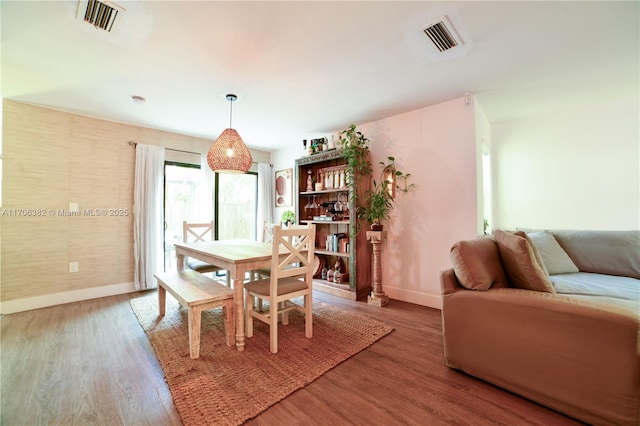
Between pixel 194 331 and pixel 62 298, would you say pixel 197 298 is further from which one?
pixel 62 298

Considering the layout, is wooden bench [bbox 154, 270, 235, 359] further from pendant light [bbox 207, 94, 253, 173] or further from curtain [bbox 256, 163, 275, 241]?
curtain [bbox 256, 163, 275, 241]

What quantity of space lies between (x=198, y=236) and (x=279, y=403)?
266 cm

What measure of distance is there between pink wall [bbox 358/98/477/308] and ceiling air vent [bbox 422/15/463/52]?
110 centimetres

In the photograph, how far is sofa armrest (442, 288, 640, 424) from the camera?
1245 mm

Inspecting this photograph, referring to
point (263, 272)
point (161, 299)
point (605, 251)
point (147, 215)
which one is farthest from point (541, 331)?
point (147, 215)

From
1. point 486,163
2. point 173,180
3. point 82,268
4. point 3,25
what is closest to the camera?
point 3,25

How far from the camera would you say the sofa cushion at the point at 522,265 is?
1653 mm

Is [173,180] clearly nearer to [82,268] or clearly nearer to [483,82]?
[82,268]

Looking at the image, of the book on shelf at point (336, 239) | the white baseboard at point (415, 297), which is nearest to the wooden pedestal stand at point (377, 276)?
the white baseboard at point (415, 297)

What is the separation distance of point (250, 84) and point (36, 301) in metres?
3.70

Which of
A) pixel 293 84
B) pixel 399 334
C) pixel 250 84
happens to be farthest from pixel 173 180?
pixel 399 334

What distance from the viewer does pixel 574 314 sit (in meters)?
1.36

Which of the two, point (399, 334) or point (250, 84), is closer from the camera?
point (399, 334)

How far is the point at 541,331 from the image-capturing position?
1.44 m
